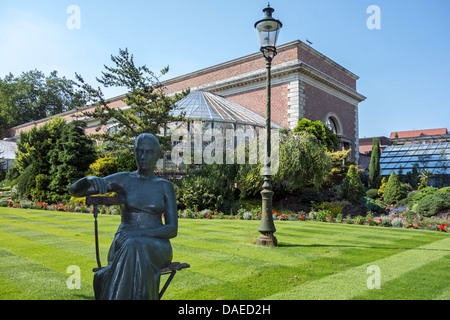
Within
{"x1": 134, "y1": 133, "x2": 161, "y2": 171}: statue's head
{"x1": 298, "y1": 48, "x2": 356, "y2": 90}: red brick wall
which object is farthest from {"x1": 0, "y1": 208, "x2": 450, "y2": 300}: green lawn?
{"x1": 298, "y1": 48, "x2": 356, "y2": 90}: red brick wall

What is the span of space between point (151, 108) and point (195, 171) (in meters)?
4.22

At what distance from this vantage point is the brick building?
24797mm

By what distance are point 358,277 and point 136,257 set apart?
401cm

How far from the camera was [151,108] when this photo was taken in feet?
56.7

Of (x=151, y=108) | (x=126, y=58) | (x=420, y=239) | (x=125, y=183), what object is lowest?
(x=420, y=239)

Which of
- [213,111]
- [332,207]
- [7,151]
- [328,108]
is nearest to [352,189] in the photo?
[332,207]

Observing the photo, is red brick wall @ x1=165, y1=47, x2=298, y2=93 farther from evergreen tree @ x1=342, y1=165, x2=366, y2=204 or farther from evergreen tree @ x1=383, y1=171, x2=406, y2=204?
evergreen tree @ x1=383, y1=171, x2=406, y2=204

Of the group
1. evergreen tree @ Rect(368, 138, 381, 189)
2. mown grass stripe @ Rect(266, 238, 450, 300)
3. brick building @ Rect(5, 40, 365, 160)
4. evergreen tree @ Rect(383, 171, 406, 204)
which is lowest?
mown grass stripe @ Rect(266, 238, 450, 300)

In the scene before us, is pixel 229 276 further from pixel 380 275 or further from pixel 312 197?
pixel 312 197

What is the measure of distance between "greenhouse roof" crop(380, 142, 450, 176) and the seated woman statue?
29.5m

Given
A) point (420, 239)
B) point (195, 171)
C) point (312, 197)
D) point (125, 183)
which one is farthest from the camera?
point (312, 197)
